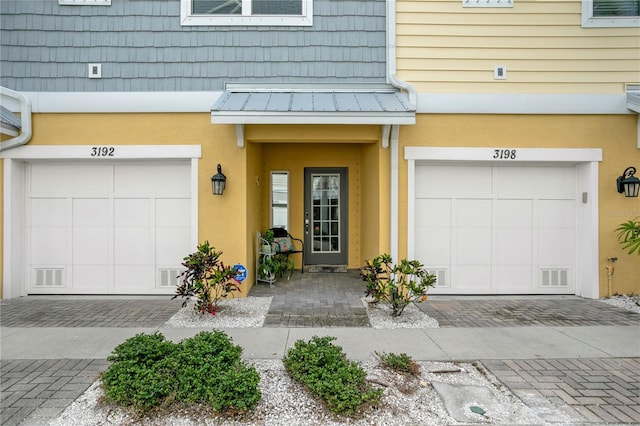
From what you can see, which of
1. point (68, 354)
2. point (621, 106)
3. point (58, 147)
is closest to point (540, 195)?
point (621, 106)

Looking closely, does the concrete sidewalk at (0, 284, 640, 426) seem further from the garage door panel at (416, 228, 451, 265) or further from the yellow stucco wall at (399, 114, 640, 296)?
the yellow stucco wall at (399, 114, 640, 296)

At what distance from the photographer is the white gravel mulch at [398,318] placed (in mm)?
4574

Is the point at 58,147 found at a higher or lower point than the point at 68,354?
higher

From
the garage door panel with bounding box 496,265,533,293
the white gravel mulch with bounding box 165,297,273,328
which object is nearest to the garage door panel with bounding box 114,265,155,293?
the white gravel mulch with bounding box 165,297,273,328

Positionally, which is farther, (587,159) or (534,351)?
(587,159)

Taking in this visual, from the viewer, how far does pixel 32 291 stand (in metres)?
6.04

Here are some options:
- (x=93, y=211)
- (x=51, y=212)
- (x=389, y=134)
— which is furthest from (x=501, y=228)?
(x=51, y=212)

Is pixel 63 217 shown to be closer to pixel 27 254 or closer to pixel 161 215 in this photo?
pixel 27 254

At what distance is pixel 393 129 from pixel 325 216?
A: 287cm

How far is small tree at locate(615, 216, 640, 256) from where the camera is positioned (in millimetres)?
5257

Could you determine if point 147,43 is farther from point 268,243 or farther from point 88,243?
point 268,243

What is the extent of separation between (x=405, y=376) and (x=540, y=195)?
4632mm

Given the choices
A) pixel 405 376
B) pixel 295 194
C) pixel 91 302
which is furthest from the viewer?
pixel 295 194

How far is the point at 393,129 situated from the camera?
227 inches
